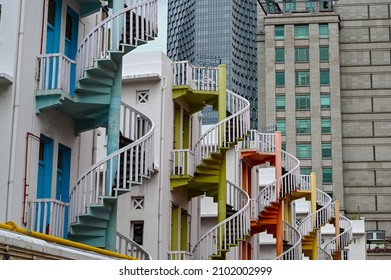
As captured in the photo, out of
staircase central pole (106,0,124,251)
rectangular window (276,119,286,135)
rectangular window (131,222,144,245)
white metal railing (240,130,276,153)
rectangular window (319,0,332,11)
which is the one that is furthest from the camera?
rectangular window (319,0,332,11)

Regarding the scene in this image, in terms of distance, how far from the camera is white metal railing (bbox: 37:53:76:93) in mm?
17109

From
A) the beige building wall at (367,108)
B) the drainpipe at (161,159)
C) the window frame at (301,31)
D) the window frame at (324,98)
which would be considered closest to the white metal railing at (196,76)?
the drainpipe at (161,159)

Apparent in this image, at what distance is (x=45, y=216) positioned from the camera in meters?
16.3

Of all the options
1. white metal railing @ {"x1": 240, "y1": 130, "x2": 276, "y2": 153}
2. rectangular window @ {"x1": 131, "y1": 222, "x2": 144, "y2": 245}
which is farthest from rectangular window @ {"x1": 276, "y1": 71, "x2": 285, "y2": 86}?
rectangular window @ {"x1": 131, "y1": 222, "x2": 144, "y2": 245}

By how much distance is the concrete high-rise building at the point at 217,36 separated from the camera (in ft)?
488

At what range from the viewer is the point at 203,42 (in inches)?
6127

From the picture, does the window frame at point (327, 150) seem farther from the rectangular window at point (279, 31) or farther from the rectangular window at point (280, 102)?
the rectangular window at point (279, 31)

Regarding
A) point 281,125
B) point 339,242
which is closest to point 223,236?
point 339,242

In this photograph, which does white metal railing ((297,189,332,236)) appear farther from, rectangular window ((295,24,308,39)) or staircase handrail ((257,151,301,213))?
rectangular window ((295,24,308,39))

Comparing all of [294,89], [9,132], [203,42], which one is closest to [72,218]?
[9,132]

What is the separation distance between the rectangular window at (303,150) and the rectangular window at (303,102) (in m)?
3.90

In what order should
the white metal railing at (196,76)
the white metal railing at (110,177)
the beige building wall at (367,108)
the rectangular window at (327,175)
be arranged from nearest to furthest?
1. the white metal railing at (110,177)
2. the white metal railing at (196,76)
3. the rectangular window at (327,175)
4. the beige building wall at (367,108)

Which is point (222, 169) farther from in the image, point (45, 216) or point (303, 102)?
point (303, 102)

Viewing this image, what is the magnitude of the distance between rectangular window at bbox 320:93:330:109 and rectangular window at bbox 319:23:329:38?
244 inches
